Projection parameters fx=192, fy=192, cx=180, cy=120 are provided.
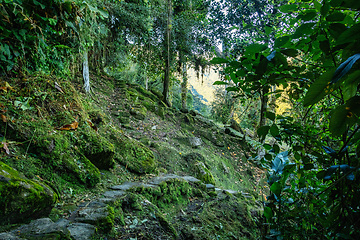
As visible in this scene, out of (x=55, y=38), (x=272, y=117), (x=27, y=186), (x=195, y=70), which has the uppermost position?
(x=195, y=70)

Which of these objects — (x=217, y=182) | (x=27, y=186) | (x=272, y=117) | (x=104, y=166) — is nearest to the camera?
(x=272, y=117)

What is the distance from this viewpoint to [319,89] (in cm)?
60

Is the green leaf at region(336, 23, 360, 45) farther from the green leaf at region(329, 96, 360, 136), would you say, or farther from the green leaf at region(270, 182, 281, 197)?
the green leaf at region(270, 182, 281, 197)

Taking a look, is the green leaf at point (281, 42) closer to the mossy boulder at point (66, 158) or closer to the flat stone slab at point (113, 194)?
the flat stone slab at point (113, 194)

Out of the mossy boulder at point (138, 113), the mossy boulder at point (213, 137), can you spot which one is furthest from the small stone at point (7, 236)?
the mossy boulder at point (213, 137)

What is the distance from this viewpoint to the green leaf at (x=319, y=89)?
0.57 meters

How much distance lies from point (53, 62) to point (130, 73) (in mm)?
13145

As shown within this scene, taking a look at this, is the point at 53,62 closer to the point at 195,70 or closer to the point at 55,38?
the point at 55,38

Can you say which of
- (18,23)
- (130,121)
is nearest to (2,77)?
(18,23)

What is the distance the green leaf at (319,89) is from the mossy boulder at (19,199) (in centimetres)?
224

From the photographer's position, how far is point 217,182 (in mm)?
6891

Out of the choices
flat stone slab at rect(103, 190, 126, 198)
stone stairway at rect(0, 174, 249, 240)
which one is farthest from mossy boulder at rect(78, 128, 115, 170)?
stone stairway at rect(0, 174, 249, 240)

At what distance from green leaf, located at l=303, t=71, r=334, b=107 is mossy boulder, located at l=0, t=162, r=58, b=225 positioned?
2243 millimetres

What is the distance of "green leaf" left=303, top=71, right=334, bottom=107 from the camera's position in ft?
1.88
